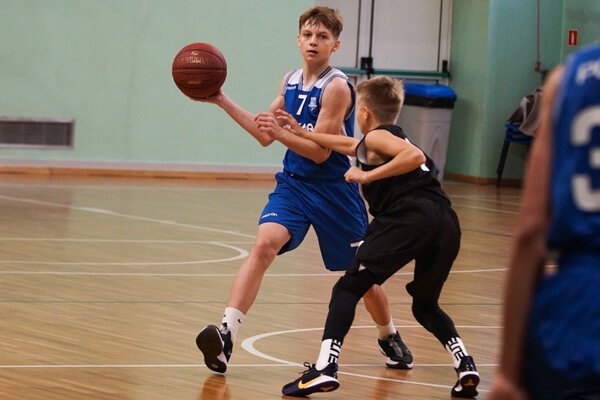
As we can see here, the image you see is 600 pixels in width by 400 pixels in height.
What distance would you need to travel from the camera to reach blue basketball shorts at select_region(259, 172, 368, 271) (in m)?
4.49

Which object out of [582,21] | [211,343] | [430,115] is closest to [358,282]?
[211,343]

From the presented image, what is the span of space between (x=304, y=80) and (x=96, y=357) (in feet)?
4.84

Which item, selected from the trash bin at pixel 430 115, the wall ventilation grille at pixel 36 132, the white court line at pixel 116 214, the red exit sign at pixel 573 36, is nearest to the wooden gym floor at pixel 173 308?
the white court line at pixel 116 214

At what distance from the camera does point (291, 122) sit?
4418 millimetres

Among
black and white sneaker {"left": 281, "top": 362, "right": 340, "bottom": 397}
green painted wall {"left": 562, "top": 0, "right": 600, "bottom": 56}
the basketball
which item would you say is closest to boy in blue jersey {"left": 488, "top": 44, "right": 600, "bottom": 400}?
black and white sneaker {"left": 281, "top": 362, "right": 340, "bottom": 397}

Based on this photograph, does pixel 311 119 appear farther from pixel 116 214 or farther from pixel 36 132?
pixel 36 132

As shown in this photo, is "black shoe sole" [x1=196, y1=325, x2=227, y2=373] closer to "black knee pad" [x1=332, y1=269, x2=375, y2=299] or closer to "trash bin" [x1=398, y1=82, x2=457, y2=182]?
"black knee pad" [x1=332, y1=269, x2=375, y2=299]

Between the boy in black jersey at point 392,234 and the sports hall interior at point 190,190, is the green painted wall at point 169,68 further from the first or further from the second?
the boy in black jersey at point 392,234

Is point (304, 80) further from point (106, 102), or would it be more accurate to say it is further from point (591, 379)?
point (106, 102)

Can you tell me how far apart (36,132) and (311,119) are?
28.5 ft

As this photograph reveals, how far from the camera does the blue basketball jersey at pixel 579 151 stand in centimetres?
163

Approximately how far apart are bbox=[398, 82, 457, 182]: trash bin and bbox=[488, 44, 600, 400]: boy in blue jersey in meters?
12.8

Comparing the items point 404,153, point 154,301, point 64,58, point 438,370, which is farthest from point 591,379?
point 64,58

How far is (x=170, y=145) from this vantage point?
13.5m
